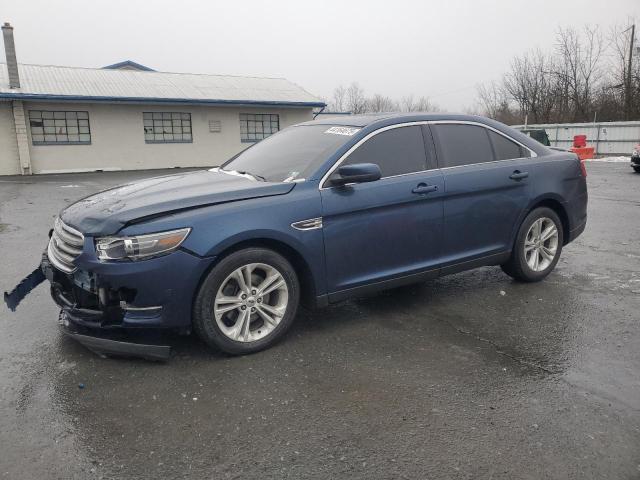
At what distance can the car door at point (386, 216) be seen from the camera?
4.06 meters

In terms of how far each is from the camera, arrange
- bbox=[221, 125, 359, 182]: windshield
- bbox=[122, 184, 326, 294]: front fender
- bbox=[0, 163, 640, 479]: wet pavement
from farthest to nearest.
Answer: bbox=[221, 125, 359, 182]: windshield < bbox=[122, 184, 326, 294]: front fender < bbox=[0, 163, 640, 479]: wet pavement

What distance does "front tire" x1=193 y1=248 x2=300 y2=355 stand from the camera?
358 cm

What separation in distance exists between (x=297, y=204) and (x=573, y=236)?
3474mm

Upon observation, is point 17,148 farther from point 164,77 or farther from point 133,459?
point 133,459

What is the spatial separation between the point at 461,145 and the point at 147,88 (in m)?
22.5

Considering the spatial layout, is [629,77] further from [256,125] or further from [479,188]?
[479,188]

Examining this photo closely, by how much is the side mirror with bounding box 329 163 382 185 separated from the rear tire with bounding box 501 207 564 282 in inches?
79.4

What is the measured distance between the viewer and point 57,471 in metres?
2.52

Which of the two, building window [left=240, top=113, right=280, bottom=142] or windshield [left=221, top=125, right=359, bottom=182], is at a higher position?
building window [left=240, top=113, right=280, bottom=142]

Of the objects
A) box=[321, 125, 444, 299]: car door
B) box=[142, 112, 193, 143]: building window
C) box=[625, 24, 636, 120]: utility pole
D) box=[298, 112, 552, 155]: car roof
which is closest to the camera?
box=[321, 125, 444, 299]: car door

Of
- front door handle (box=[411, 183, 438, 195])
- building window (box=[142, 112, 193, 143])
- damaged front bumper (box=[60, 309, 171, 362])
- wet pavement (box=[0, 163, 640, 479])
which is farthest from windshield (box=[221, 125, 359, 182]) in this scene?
building window (box=[142, 112, 193, 143])

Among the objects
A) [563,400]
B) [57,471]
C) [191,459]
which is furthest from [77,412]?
[563,400]

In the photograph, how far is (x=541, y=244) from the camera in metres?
5.44

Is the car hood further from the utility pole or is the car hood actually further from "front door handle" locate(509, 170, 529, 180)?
the utility pole
